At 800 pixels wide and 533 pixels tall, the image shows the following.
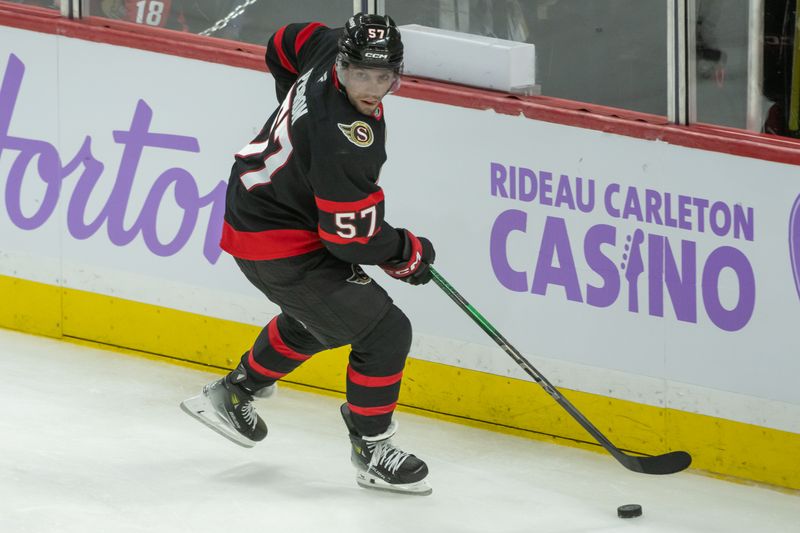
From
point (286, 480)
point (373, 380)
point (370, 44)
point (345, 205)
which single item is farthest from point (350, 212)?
point (286, 480)

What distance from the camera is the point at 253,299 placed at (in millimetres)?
4703

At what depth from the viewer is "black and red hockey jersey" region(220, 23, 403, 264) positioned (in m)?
3.49

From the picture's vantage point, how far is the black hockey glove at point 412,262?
12.1 ft

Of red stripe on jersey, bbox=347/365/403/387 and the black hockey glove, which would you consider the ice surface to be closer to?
red stripe on jersey, bbox=347/365/403/387

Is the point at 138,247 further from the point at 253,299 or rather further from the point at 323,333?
the point at 323,333

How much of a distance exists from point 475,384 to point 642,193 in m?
0.76

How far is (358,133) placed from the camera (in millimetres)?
3488

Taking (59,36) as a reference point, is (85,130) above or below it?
below

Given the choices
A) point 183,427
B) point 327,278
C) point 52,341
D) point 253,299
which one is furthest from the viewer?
point 52,341

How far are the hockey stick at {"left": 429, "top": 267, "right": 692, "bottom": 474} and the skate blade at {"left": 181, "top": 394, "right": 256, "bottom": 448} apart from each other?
2.34 ft

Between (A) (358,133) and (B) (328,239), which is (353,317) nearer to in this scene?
(B) (328,239)

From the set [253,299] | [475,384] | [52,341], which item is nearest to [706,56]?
[475,384]

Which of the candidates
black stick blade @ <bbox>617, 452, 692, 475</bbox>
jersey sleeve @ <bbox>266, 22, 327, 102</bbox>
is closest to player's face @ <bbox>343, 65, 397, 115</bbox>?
jersey sleeve @ <bbox>266, 22, 327, 102</bbox>

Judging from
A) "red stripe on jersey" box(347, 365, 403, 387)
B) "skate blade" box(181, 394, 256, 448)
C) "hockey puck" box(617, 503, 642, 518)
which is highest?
"red stripe on jersey" box(347, 365, 403, 387)
